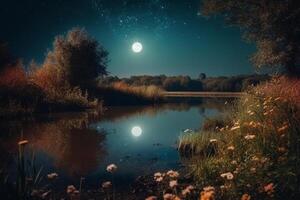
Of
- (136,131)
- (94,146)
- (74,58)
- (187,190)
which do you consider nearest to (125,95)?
(74,58)

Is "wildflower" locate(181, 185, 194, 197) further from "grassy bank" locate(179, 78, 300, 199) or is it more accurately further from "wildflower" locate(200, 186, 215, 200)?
"wildflower" locate(200, 186, 215, 200)

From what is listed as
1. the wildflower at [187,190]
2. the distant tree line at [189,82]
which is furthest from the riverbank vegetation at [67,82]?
the distant tree line at [189,82]

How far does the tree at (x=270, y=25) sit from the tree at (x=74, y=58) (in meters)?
19.5

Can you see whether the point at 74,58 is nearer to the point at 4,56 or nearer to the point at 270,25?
the point at 4,56

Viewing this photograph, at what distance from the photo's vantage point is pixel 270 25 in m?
26.3

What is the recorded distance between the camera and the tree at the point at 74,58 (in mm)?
45750

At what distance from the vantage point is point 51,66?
44906 millimetres

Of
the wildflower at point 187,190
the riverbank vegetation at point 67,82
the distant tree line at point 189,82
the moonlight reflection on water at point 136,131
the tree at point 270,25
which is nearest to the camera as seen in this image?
the wildflower at point 187,190

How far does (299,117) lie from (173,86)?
82.1m

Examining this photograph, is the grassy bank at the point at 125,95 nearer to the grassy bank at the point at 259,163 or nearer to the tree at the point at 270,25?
the tree at the point at 270,25

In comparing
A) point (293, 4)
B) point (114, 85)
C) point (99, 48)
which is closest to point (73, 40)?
point (99, 48)

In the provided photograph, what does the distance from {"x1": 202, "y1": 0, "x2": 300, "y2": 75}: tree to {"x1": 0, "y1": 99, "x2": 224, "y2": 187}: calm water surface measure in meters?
6.14

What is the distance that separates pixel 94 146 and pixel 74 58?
29.7 meters

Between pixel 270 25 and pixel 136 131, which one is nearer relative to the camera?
pixel 136 131
